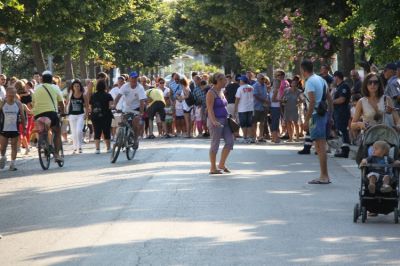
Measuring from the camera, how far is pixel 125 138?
65.9 feet

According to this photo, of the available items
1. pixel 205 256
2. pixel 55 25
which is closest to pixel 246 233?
pixel 205 256

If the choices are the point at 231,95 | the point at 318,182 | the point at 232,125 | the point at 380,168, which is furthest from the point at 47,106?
the point at 231,95

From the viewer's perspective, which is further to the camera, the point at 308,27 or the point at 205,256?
the point at 308,27

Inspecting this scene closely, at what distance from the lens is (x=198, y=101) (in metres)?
29.1

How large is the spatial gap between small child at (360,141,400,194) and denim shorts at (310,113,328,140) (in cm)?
355

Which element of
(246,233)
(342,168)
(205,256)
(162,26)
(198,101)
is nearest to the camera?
(205,256)

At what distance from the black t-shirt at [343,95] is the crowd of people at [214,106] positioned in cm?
2

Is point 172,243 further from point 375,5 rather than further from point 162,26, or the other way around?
point 162,26

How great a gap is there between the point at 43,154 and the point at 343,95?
6.31 m

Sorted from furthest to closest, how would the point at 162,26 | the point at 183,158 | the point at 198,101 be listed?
the point at 162,26 < the point at 198,101 < the point at 183,158

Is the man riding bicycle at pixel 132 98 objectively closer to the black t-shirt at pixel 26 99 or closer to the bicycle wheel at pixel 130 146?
the bicycle wheel at pixel 130 146

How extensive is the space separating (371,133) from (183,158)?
9.36 meters

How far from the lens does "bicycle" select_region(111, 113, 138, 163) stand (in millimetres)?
19766

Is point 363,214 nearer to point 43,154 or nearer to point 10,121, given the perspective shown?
point 43,154
